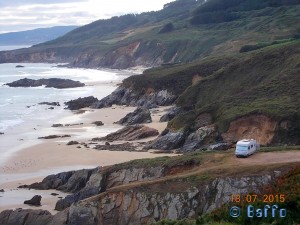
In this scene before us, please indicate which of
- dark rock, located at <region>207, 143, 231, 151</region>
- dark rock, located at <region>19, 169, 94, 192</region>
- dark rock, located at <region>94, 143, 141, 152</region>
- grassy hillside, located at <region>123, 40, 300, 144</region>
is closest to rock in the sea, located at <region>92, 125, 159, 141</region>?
grassy hillside, located at <region>123, 40, 300, 144</region>

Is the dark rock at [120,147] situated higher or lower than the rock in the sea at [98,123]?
higher

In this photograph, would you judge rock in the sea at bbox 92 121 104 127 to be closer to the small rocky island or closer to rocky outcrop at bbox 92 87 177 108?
rocky outcrop at bbox 92 87 177 108

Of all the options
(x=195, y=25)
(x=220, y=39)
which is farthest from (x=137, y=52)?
(x=220, y=39)

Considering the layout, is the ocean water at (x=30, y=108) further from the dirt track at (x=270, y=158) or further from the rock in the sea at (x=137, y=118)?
the dirt track at (x=270, y=158)

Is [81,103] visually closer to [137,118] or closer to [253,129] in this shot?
[137,118]

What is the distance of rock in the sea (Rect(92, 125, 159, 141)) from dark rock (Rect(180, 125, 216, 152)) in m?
5.93

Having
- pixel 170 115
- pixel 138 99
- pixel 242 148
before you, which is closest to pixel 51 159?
pixel 170 115

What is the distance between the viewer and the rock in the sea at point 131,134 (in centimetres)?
4447

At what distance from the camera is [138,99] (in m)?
67.1

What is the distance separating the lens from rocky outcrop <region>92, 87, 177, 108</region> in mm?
63656

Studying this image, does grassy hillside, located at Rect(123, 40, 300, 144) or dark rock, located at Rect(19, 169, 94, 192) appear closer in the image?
dark rock, located at Rect(19, 169, 94, 192)

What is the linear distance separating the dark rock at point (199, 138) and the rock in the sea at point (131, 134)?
5926 mm

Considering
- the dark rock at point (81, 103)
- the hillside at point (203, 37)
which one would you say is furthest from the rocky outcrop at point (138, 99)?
the hillside at point (203, 37)

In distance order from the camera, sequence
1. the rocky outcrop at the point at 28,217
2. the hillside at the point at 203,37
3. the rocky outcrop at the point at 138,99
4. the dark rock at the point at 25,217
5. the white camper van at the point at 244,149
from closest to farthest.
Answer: the rocky outcrop at the point at 28,217 < the dark rock at the point at 25,217 < the white camper van at the point at 244,149 < the rocky outcrop at the point at 138,99 < the hillside at the point at 203,37
